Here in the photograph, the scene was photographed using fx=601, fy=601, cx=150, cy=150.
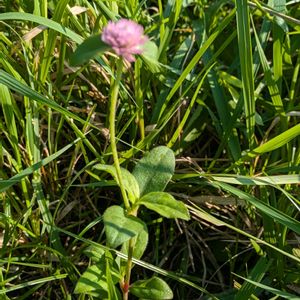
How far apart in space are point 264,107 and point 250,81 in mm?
203

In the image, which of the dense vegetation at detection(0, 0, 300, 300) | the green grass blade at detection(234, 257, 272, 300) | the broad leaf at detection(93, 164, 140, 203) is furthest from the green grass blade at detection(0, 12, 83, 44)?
the green grass blade at detection(234, 257, 272, 300)

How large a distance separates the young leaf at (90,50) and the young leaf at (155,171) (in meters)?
0.31

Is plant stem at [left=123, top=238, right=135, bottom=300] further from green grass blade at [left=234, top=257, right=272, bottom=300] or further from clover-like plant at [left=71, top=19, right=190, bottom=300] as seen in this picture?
green grass blade at [left=234, top=257, right=272, bottom=300]

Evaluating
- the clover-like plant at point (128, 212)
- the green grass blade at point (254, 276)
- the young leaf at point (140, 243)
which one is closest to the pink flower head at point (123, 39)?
the clover-like plant at point (128, 212)

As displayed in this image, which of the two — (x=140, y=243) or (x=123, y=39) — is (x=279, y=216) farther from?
(x=123, y=39)

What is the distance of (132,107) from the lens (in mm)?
1309

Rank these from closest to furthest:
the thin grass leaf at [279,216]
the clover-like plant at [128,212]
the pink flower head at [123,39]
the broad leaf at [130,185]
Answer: the pink flower head at [123,39] < the clover-like plant at [128,212] < the broad leaf at [130,185] < the thin grass leaf at [279,216]

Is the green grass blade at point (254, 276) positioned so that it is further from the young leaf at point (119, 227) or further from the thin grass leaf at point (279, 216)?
the young leaf at point (119, 227)

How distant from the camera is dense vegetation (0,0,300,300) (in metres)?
1.18

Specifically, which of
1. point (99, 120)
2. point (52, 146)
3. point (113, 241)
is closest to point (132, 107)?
point (99, 120)

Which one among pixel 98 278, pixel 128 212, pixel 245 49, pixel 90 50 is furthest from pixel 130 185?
pixel 245 49

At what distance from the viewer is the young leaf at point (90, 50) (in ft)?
2.56

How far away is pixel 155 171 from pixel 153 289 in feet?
0.67

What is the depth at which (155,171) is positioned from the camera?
3.46 ft
